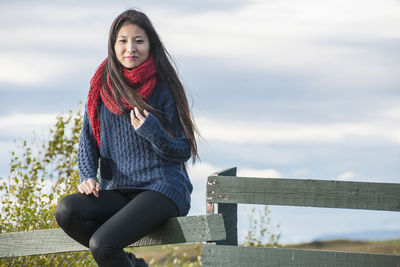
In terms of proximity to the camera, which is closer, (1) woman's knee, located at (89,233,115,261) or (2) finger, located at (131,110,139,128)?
(1) woman's knee, located at (89,233,115,261)

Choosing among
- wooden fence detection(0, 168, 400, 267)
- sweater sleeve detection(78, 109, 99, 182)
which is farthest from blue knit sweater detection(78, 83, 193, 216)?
wooden fence detection(0, 168, 400, 267)

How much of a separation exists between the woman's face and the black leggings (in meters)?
0.91

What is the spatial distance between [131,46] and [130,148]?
0.71 m

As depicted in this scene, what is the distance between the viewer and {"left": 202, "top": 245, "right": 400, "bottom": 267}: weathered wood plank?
11.1 feet

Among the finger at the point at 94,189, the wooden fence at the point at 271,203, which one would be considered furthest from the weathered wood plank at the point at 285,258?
the finger at the point at 94,189

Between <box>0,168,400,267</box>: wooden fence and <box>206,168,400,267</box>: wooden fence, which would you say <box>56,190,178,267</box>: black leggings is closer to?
<box>0,168,400,267</box>: wooden fence

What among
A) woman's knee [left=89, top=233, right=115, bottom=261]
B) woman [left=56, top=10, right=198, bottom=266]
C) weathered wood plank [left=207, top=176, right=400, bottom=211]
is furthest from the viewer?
weathered wood plank [left=207, top=176, right=400, bottom=211]

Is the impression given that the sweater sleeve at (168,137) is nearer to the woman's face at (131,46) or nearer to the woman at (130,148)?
the woman at (130,148)

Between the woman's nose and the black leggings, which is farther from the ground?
the woman's nose

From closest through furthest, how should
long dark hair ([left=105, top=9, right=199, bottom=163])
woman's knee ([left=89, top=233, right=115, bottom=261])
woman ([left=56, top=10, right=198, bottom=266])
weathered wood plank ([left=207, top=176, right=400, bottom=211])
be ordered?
1. woman's knee ([left=89, top=233, right=115, bottom=261])
2. woman ([left=56, top=10, right=198, bottom=266])
3. weathered wood plank ([left=207, top=176, right=400, bottom=211])
4. long dark hair ([left=105, top=9, right=199, bottom=163])

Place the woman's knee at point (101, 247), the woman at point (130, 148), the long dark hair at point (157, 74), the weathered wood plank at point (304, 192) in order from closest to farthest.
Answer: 1. the woman's knee at point (101, 247)
2. the woman at point (130, 148)
3. the weathered wood plank at point (304, 192)
4. the long dark hair at point (157, 74)

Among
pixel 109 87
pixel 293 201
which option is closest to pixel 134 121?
pixel 109 87

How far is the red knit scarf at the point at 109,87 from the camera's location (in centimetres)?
370

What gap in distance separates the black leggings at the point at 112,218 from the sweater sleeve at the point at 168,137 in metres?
0.28
